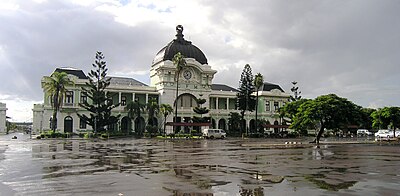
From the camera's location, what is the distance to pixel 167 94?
248 feet

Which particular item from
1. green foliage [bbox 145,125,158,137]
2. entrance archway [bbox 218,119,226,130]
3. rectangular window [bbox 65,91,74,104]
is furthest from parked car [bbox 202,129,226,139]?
rectangular window [bbox 65,91,74,104]

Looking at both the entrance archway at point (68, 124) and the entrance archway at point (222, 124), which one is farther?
the entrance archway at point (222, 124)

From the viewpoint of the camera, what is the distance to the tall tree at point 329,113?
129ft

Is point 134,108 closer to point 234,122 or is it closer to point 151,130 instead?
point 151,130

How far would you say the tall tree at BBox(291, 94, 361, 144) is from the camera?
39312 mm

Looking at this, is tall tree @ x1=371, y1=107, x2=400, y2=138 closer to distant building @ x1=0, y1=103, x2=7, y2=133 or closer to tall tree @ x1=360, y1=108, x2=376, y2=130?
tall tree @ x1=360, y1=108, x2=376, y2=130

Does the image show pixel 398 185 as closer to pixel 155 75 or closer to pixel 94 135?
pixel 94 135

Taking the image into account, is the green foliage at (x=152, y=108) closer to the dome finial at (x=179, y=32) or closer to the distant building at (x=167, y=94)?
the distant building at (x=167, y=94)

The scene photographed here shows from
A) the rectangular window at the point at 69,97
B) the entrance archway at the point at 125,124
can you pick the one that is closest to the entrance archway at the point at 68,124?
the rectangular window at the point at 69,97

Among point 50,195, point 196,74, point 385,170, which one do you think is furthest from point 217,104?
point 50,195

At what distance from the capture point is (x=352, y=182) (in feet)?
38.4

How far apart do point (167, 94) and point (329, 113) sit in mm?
41205

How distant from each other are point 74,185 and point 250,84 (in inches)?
2667

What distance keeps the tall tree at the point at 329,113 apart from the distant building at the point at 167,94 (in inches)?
1471
